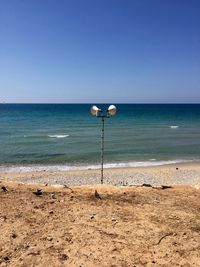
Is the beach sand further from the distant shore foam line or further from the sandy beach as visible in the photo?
the distant shore foam line

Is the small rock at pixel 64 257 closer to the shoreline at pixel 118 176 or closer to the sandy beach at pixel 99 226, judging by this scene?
the sandy beach at pixel 99 226

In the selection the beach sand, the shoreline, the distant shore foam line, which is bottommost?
the distant shore foam line

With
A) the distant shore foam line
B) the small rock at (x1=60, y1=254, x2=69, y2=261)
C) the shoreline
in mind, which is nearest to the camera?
the small rock at (x1=60, y1=254, x2=69, y2=261)

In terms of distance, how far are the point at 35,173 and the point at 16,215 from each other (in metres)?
14.6

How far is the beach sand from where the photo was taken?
6.39 m

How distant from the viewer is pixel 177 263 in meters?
6.25

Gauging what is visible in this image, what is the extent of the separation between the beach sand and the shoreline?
884 cm

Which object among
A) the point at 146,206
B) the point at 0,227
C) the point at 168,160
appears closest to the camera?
the point at 0,227

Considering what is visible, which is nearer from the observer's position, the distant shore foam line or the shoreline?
the shoreline

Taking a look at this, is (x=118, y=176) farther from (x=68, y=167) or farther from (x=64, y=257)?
(x=64, y=257)

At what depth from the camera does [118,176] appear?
21.3 m

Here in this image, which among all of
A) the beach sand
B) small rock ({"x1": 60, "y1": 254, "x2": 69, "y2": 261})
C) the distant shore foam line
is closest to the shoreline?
the distant shore foam line

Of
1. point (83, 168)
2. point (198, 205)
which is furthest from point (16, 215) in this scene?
point (83, 168)

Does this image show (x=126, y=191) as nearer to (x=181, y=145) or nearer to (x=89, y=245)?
(x=89, y=245)
